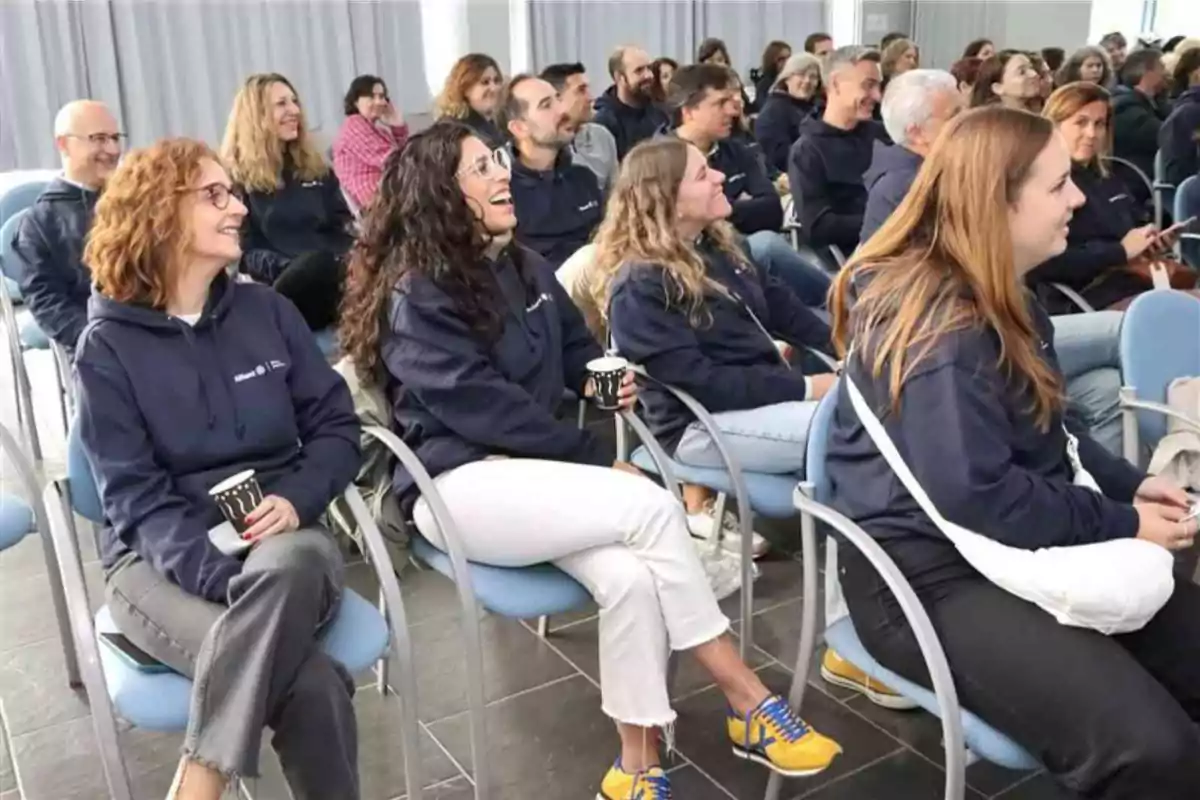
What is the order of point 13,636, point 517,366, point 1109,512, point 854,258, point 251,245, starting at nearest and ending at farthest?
1. point 1109,512
2. point 854,258
3. point 517,366
4. point 13,636
5. point 251,245

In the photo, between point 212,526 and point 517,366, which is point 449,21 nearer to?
point 517,366

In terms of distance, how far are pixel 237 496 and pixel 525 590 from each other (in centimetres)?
52

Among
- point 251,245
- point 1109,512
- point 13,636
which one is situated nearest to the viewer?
→ point 1109,512

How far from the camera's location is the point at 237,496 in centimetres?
165

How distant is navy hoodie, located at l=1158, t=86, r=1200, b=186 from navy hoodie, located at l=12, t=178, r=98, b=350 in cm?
443

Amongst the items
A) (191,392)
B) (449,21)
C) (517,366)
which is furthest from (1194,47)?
(191,392)

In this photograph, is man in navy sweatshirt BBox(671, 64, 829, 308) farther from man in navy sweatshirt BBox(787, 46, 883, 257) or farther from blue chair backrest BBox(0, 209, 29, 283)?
blue chair backrest BBox(0, 209, 29, 283)

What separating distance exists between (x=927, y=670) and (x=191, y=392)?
1.20 m

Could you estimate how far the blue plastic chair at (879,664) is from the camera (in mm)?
1523

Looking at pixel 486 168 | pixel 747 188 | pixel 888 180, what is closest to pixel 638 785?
pixel 486 168

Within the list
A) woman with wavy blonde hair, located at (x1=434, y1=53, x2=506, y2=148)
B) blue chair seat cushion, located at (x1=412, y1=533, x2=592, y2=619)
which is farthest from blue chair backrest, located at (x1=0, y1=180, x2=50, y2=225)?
blue chair seat cushion, located at (x1=412, y1=533, x2=592, y2=619)

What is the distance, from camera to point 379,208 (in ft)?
7.20

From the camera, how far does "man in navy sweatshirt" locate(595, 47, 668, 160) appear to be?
5.33 meters

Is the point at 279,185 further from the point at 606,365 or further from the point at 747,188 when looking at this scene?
the point at 606,365
